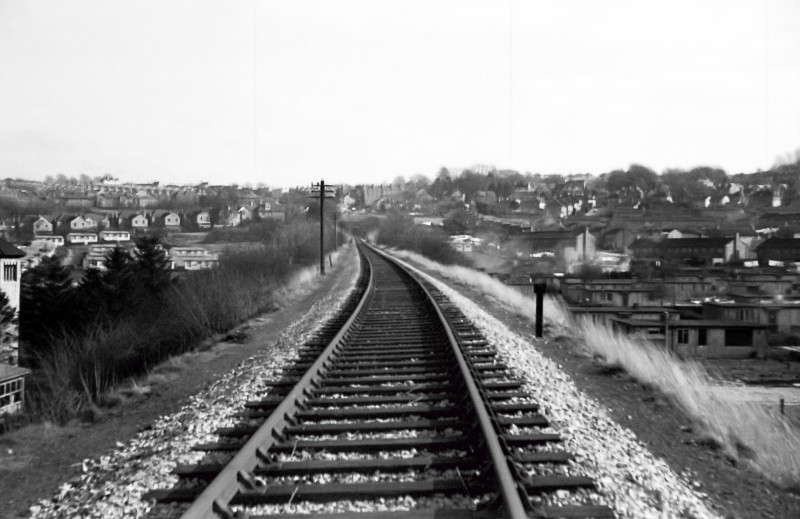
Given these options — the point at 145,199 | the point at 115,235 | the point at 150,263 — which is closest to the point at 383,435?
the point at 150,263

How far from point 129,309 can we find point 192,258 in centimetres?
481

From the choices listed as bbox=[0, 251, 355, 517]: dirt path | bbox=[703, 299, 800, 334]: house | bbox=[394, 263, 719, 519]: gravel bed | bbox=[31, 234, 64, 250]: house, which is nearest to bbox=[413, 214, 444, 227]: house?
bbox=[31, 234, 64, 250]: house

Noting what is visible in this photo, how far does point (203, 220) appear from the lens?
4991 centimetres

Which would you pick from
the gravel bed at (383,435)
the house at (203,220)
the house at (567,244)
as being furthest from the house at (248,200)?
the gravel bed at (383,435)

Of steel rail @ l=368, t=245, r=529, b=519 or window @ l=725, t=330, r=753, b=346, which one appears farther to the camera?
window @ l=725, t=330, r=753, b=346

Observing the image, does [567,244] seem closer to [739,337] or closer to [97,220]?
[739,337]

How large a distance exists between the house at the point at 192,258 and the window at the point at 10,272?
352 inches

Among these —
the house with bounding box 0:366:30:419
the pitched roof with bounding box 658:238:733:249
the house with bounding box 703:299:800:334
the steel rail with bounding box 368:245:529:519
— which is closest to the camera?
the steel rail with bounding box 368:245:529:519

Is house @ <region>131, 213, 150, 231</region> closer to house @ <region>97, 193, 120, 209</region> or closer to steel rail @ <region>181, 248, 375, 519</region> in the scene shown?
house @ <region>97, 193, 120, 209</region>

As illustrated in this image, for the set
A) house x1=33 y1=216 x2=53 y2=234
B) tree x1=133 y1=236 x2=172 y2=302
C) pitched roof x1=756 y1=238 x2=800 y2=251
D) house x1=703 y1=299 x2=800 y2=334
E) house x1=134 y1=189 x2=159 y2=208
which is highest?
house x1=134 y1=189 x2=159 y2=208

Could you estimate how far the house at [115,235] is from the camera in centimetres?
4406

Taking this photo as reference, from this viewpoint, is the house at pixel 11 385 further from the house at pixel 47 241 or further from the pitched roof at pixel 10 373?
the house at pixel 47 241

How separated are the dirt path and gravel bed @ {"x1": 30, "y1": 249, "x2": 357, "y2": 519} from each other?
0.18 m

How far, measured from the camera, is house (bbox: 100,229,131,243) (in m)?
44.1
